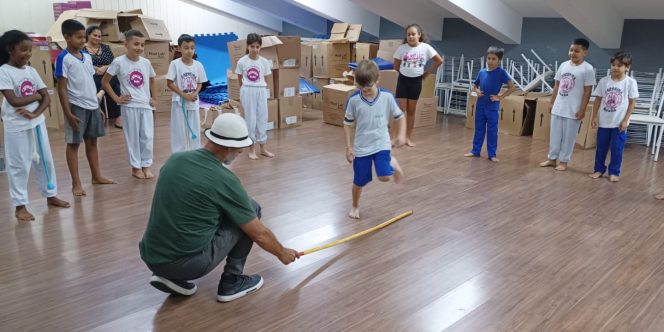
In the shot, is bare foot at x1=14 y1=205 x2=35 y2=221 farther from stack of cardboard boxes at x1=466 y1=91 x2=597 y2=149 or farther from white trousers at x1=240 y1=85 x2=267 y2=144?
stack of cardboard boxes at x1=466 y1=91 x2=597 y2=149

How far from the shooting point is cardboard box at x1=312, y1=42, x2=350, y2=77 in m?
7.75

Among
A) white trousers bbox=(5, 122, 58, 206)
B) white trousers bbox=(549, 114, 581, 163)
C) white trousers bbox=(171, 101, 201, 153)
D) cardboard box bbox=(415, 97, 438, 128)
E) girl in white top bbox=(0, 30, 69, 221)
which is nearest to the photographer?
girl in white top bbox=(0, 30, 69, 221)

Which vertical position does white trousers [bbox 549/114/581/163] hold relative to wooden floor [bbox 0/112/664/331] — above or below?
above

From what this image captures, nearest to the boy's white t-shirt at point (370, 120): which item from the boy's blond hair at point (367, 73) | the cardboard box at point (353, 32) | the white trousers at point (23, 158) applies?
the boy's blond hair at point (367, 73)

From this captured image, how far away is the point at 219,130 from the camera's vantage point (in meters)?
2.20

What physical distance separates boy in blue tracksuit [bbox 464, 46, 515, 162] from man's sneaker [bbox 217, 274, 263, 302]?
10.9 feet

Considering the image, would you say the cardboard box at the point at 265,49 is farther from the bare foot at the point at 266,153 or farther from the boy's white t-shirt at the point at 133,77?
the boy's white t-shirt at the point at 133,77

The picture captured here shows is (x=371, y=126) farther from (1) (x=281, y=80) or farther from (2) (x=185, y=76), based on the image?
(1) (x=281, y=80)

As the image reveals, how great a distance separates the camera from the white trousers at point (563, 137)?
4.80 metres

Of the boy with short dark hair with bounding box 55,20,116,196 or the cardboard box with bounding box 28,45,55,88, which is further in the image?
the cardboard box with bounding box 28,45,55,88

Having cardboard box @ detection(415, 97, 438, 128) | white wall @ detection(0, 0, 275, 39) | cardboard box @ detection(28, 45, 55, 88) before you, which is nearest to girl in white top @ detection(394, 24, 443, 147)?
cardboard box @ detection(415, 97, 438, 128)

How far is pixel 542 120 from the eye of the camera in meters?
6.18

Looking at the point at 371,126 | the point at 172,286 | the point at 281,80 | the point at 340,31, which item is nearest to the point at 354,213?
the point at 371,126

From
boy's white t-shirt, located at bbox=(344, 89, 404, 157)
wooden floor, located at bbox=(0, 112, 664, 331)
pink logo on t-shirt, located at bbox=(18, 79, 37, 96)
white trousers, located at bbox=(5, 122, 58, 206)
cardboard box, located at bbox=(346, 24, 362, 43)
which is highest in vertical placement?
cardboard box, located at bbox=(346, 24, 362, 43)
